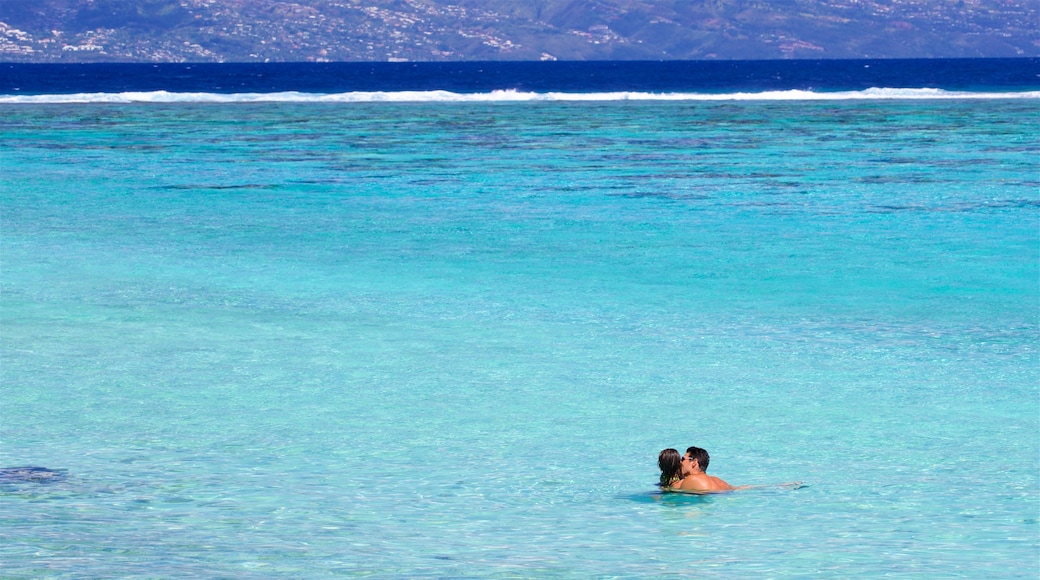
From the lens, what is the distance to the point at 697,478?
6.43m

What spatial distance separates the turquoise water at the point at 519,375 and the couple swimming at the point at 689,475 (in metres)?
0.11

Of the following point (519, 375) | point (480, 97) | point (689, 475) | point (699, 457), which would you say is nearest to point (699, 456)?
point (699, 457)

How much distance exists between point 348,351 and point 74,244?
635 centimetres

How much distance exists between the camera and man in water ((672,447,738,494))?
6.43 meters

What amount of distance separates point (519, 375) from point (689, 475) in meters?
2.75

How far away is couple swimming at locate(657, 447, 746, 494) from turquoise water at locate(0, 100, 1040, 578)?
0.11 metres

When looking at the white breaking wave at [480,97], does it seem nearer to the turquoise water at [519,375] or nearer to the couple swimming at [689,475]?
the turquoise water at [519,375]

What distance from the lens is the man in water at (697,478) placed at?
21.1ft

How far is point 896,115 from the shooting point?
4066cm

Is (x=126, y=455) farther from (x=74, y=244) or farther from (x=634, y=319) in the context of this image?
(x=74, y=244)

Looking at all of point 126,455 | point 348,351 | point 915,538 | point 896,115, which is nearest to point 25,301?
point 348,351

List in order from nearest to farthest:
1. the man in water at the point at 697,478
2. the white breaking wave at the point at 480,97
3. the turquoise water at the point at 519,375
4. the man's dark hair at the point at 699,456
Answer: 1. the turquoise water at the point at 519,375
2. the man in water at the point at 697,478
3. the man's dark hair at the point at 699,456
4. the white breaking wave at the point at 480,97

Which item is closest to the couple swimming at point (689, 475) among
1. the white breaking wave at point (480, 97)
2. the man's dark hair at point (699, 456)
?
the man's dark hair at point (699, 456)

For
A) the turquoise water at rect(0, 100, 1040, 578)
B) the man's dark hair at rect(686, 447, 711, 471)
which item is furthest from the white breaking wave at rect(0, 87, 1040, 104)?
the man's dark hair at rect(686, 447, 711, 471)
